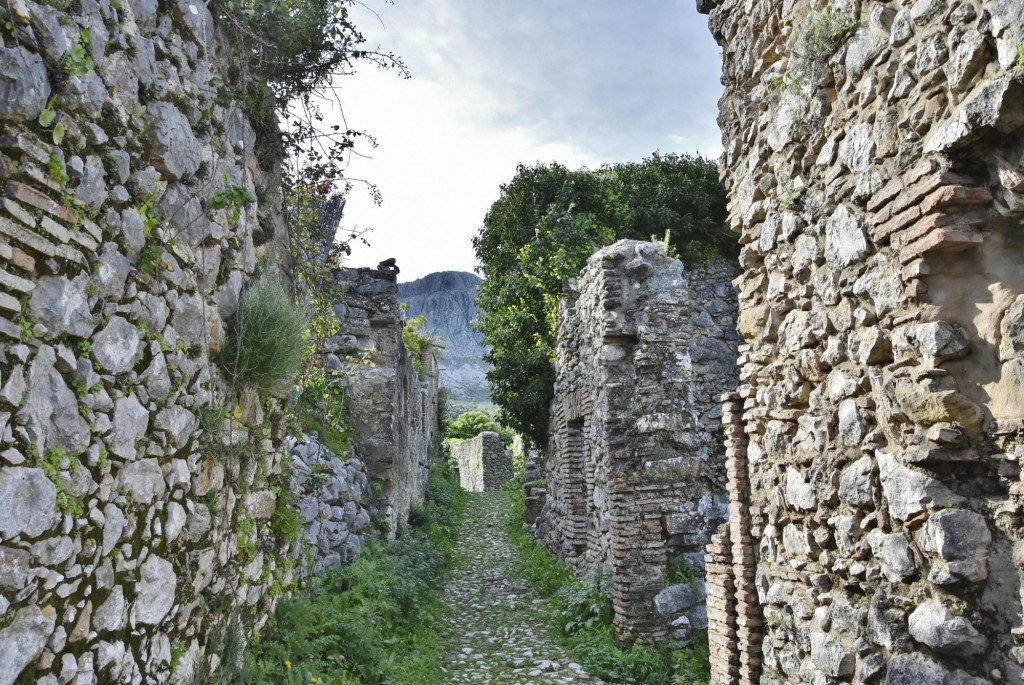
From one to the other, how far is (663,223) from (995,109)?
12.9 metres

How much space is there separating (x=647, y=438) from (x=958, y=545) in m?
5.22

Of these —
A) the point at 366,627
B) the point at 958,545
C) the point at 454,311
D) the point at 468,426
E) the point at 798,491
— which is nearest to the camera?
the point at 958,545

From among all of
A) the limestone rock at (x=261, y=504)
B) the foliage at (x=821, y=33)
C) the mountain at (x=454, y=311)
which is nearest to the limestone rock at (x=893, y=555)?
the foliage at (x=821, y=33)

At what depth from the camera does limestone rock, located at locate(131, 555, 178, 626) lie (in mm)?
2852

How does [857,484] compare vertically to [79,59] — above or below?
→ below

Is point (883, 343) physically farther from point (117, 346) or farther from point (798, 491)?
point (117, 346)

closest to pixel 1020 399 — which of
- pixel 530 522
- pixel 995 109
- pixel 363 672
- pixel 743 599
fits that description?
pixel 995 109

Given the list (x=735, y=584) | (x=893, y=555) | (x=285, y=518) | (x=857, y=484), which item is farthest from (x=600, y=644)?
(x=893, y=555)

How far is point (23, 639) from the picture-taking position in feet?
7.11

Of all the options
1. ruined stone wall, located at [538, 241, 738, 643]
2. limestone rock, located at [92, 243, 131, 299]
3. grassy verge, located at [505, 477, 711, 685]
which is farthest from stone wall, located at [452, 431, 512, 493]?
limestone rock, located at [92, 243, 131, 299]

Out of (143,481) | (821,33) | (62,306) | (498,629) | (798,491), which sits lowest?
(498,629)

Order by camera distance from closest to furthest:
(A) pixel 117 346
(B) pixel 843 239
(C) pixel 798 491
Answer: (A) pixel 117 346 < (B) pixel 843 239 < (C) pixel 798 491

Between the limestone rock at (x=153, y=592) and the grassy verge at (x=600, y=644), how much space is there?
180 inches

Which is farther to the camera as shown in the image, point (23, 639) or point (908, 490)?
point (908, 490)
